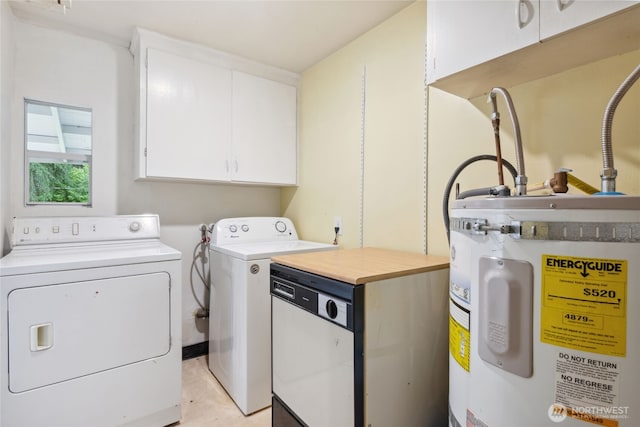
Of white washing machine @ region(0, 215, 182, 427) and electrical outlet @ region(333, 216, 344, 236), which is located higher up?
electrical outlet @ region(333, 216, 344, 236)

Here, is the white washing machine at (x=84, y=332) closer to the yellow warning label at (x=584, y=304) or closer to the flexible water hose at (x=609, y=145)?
the yellow warning label at (x=584, y=304)

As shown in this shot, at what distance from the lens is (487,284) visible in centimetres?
78

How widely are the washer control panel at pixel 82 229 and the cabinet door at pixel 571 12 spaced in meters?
2.41

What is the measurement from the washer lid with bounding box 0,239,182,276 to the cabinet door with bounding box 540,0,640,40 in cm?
196

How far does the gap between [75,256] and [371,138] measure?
190cm

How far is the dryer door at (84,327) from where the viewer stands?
1.41 metres

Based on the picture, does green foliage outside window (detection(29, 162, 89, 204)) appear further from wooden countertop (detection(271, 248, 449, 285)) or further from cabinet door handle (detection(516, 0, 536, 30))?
cabinet door handle (detection(516, 0, 536, 30))

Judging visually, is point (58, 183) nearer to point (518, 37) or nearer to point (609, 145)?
point (518, 37)

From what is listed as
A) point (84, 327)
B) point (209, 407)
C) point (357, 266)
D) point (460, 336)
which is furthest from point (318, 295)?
point (209, 407)

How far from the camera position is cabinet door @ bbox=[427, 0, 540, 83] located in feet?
3.27

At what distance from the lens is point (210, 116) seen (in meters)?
2.35

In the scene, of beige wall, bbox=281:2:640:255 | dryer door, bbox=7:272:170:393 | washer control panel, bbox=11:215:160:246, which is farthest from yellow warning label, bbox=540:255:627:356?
washer control panel, bbox=11:215:160:246

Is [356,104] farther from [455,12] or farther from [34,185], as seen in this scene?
[34,185]

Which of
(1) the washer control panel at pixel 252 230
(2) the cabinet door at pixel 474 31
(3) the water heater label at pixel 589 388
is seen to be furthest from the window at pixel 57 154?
(3) the water heater label at pixel 589 388
